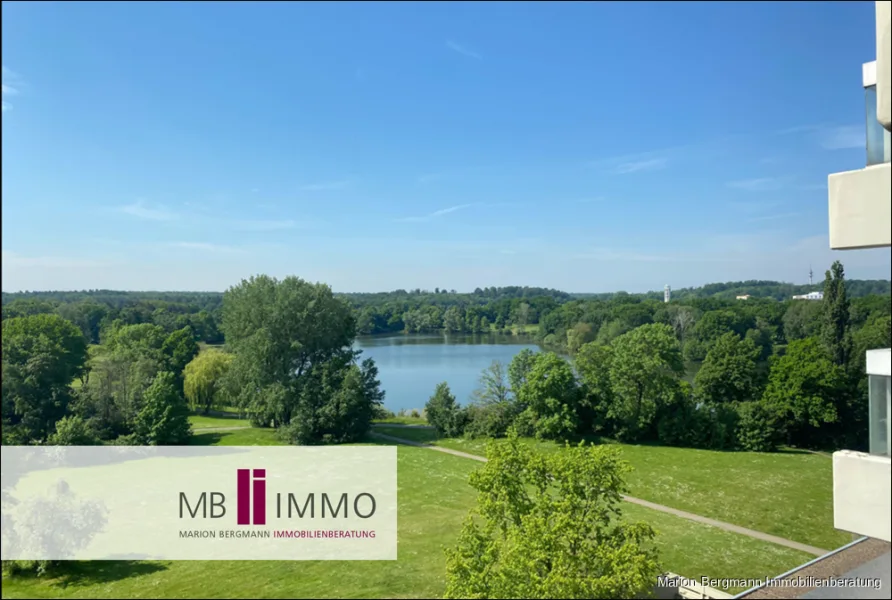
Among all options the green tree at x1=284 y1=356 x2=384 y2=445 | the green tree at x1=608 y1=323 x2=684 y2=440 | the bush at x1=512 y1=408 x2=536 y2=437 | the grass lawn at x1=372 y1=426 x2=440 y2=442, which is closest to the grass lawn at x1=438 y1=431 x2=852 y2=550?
the bush at x1=512 y1=408 x2=536 y2=437

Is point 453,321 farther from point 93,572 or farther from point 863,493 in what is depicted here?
point 863,493

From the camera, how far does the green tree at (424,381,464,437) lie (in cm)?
2778

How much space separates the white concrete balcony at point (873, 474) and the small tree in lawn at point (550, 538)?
4.37 m

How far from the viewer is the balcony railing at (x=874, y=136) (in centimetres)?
381

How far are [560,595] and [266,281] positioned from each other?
80.9ft

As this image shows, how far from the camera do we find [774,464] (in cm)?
2227

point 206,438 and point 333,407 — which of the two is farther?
point 206,438

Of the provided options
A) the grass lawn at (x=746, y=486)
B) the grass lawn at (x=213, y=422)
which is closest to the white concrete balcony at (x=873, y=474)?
the grass lawn at (x=746, y=486)

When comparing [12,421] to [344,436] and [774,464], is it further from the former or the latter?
[774,464]

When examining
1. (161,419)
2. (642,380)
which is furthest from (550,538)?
(161,419)

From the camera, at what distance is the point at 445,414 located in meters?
28.0

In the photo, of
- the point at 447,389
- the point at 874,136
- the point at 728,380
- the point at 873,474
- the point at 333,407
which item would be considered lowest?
the point at 333,407

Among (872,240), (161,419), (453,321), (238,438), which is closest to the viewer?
(872,240)

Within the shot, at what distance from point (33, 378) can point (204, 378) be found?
8237mm
